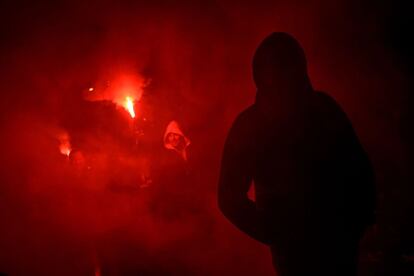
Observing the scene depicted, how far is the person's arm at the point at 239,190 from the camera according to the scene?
167 cm

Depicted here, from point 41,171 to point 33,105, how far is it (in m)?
1.26

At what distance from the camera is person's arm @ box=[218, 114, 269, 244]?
167 centimetres

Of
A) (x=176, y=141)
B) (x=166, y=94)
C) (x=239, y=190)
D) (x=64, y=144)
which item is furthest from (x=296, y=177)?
(x=64, y=144)

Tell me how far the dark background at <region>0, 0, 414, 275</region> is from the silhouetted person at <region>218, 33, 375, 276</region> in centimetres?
397

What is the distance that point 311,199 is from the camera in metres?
1.65

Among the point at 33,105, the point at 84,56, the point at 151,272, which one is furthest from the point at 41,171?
the point at 151,272

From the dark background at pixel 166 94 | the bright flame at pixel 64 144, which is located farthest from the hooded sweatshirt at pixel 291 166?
the bright flame at pixel 64 144

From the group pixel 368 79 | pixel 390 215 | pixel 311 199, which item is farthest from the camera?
pixel 368 79

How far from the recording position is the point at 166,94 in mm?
7301

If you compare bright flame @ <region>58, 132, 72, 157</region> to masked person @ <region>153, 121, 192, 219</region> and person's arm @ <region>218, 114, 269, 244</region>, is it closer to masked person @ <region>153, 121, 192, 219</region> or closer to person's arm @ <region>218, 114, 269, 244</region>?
masked person @ <region>153, 121, 192, 219</region>

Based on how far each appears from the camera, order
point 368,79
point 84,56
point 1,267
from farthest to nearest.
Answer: point 84,56 → point 1,267 → point 368,79

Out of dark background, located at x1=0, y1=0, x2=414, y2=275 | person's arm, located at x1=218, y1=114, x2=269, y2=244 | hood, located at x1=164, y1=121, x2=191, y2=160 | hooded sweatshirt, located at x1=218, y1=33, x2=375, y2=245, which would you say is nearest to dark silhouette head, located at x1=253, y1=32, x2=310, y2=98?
hooded sweatshirt, located at x1=218, y1=33, x2=375, y2=245

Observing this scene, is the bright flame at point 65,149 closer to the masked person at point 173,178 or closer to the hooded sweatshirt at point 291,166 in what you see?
the masked person at point 173,178

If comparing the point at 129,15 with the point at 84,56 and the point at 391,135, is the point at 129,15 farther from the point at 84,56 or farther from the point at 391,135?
the point at 391,135
